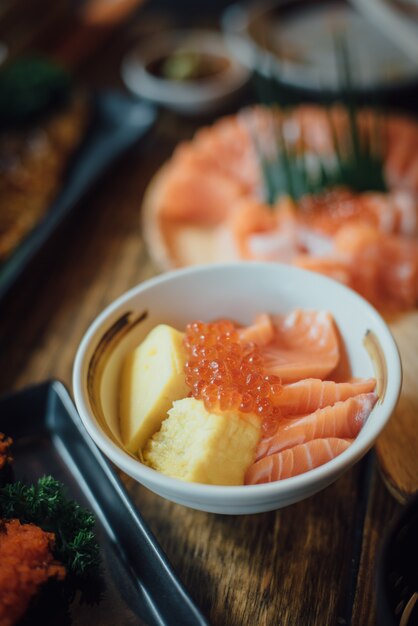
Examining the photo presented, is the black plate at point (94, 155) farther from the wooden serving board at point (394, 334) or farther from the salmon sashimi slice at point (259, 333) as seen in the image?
the salmon sashimi slice at point (259, 333)

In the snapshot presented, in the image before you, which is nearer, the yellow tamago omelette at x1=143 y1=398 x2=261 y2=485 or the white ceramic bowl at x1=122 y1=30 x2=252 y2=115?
the yellow tamago omelette at x1=143 y1=398 x2=261 y2=485

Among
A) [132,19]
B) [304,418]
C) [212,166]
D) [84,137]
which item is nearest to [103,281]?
[212,166]

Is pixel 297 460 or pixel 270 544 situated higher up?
pixel 297 460

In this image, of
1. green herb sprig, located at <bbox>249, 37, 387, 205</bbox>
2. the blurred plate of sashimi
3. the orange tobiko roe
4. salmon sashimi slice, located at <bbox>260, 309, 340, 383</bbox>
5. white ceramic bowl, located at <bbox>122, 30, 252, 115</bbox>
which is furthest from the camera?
white ceramic bowl, located at <bbox>122, 30, 252, 115</bbox>

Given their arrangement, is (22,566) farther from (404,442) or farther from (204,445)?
(404,442)

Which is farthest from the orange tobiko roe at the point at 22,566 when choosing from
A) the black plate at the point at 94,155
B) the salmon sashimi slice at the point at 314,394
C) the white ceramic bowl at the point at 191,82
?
the white ceramic bowl at the point at 191,82

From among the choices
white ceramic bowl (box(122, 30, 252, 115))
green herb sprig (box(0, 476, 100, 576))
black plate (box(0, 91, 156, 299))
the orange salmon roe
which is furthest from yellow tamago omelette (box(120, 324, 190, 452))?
white ceramic bowl (box(122, 30, 252, 115))

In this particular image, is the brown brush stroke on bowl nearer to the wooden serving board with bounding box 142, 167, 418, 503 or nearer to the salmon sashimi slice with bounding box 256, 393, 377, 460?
the salmon sashimi slice with bounding box 256, 393, 377, 460

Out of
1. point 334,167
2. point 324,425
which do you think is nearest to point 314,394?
point 324,425
